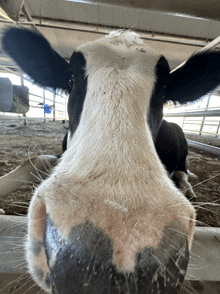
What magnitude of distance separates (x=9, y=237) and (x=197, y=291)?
108 centimetres

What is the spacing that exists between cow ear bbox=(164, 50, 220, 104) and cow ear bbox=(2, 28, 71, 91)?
3.41 ft

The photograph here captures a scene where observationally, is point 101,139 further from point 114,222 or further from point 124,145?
point 114,222

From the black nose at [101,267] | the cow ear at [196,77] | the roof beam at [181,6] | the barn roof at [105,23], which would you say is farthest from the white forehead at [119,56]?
the barn roof at [105,23]

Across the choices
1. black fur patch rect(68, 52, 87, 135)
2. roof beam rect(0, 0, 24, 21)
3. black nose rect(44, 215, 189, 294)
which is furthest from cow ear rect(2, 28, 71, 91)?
black nose rect(44, 215, 189, 294)

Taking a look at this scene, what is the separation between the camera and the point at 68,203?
0.52 meters

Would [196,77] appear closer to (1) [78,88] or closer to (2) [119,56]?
(2) [119,56]

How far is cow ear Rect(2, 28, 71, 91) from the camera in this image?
1401mm

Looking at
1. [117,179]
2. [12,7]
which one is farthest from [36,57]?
[117,179]

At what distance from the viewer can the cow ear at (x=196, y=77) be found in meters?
1.46

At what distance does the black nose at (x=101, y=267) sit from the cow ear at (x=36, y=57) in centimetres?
146

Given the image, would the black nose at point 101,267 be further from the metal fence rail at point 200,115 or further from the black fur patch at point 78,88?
the metal fence rail at point 200,115

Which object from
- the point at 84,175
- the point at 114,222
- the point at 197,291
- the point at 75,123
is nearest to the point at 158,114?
the point at 75,123

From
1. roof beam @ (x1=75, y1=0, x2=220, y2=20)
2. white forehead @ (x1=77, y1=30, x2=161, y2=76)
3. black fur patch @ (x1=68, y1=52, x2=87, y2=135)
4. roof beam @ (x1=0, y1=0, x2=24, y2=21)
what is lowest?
black fur patch @ (x1=68, y1=52, x2=87, y2=135)

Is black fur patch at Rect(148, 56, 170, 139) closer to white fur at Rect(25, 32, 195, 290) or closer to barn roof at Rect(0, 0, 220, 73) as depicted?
white fur at Rect(25, 32, 195, 290)
